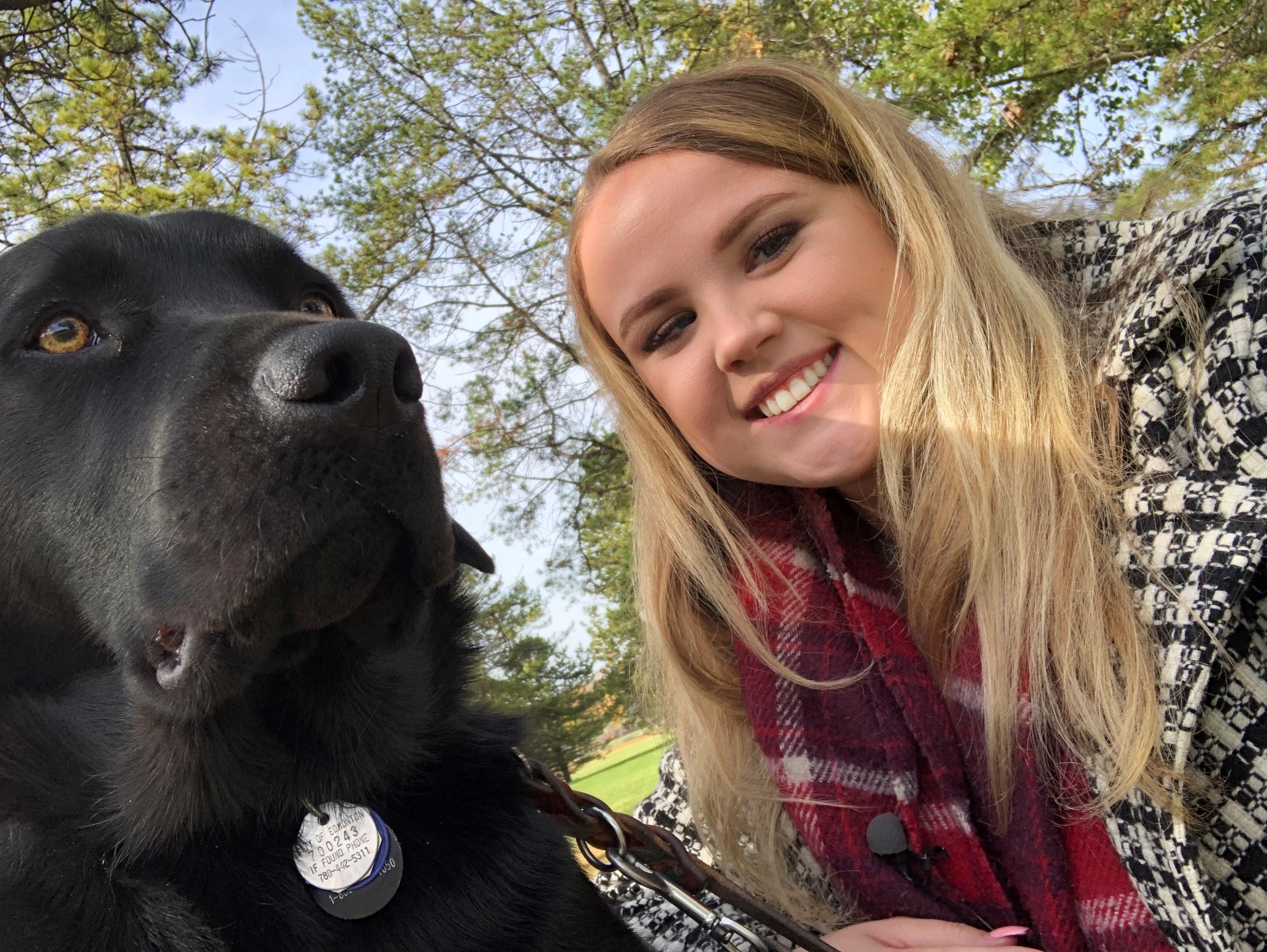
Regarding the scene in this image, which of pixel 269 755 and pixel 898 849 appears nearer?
pixel 269 755

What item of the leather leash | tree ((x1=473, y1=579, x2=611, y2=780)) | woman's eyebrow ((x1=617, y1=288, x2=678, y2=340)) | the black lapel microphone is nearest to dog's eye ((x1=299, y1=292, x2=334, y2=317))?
woman's eyebrow ((x1=617, y1=288, x2=678, y2=340))

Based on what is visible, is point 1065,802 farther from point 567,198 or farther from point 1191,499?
point 567,198

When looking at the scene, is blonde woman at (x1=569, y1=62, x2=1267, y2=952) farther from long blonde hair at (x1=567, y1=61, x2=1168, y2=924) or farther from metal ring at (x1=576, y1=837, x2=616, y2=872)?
metal ring at (x1=576, y1=837, x2=616, y2=872)

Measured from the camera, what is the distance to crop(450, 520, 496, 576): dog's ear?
6.20 ft

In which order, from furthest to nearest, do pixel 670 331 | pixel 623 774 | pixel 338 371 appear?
pixel 623 774 < pixel 670 331 < pixel 338 371

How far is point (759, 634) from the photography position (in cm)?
206

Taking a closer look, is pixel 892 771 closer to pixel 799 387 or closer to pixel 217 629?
pixel 799 387

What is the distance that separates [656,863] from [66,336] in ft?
4.18

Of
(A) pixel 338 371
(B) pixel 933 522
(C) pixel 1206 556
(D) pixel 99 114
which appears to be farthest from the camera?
(D) pixel 99 114

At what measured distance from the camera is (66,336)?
4.75 feet

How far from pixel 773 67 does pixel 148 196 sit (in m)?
4.07

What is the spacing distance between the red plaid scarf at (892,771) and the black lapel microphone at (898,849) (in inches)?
0.6

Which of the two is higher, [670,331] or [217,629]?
[670,331]

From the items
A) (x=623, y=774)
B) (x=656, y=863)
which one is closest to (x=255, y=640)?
(x=656, y=863)
